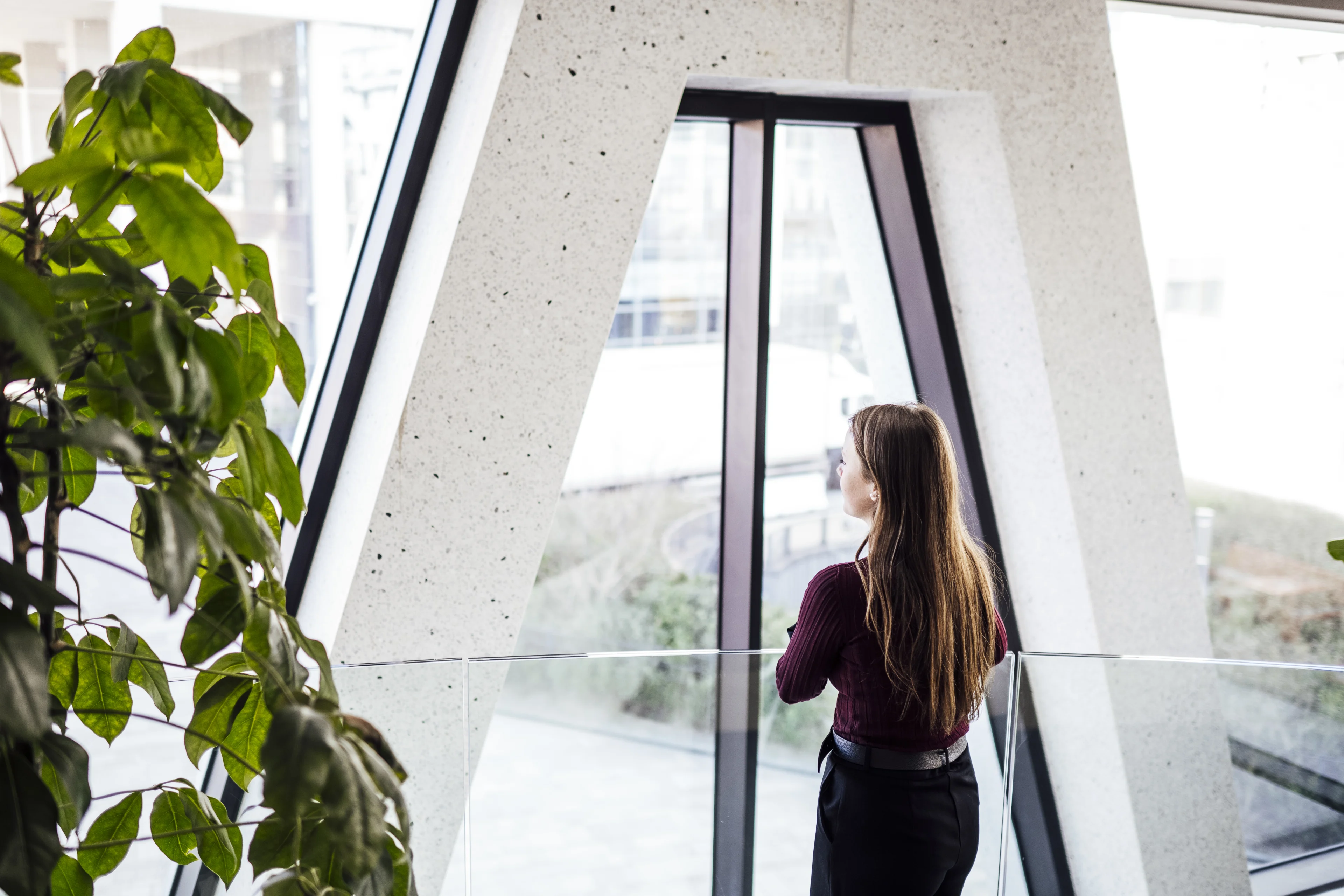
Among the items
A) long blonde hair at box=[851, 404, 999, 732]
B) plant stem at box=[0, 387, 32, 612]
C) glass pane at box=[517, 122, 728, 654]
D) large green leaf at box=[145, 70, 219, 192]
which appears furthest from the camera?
glass pane at box=[517, 122, 728, 654]

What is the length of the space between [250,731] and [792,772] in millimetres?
1513

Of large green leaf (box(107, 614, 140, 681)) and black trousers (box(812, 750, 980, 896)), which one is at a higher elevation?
large green leaf (box(107, 614, 140, 681))

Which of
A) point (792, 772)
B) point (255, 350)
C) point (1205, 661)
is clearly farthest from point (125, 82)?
point (1205, 661)

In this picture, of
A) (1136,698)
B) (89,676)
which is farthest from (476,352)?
(1136,698)

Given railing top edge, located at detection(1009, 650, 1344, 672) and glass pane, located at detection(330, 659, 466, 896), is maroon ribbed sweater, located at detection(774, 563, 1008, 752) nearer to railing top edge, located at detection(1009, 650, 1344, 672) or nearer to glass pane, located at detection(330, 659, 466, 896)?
railing top edge, located at detection(1009, 650, 1344, 672)

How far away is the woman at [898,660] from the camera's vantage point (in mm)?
1658

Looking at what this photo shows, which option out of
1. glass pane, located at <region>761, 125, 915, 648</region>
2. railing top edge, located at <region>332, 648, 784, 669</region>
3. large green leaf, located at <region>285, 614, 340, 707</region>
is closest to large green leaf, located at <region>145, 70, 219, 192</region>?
large green leaf, located at <region>285, 614, 340, 707</region>

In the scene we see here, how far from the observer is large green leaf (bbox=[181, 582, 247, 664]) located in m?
0.96

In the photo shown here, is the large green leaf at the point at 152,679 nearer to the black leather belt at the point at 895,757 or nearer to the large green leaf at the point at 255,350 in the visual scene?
the large green leaf at the point at 255,350

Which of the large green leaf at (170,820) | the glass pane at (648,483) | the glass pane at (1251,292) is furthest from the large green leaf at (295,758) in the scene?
the glass pane at (1251,292)

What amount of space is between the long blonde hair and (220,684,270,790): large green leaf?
0.92 meters

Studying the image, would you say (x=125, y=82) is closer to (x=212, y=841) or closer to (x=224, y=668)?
(x=224, y=668)

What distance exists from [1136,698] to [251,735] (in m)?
2.24

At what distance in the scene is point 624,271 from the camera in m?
2.28
